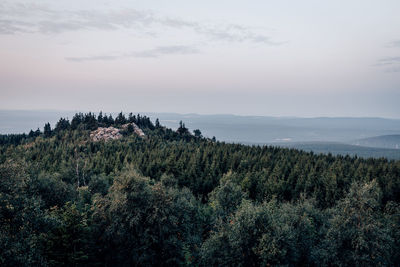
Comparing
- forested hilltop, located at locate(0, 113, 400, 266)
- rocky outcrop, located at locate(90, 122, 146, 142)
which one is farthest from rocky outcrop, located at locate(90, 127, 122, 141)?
forested hilltop, located at locate(0, 113, 400, 266)

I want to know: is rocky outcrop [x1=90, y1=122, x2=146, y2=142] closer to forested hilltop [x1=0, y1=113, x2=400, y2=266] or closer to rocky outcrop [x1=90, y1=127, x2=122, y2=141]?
rocky outcrop [x1=90, y1=127, x2=122, y2=141]

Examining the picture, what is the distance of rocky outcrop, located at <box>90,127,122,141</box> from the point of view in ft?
428

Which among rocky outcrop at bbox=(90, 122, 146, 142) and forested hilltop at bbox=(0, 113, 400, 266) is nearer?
forested hilltop at bbox=(0, 113, 400, 266)

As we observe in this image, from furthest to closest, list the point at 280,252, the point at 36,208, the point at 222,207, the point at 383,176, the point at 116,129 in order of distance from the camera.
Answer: the point at 116,129
the point at 383,176
the point at 222,207
the point at 280,252
the point at 36,208

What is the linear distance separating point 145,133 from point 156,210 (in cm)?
12265

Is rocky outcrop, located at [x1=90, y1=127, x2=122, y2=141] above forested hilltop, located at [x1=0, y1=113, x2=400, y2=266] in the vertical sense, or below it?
above

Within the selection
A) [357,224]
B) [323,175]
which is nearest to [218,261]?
[357,224]

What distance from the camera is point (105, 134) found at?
134 m

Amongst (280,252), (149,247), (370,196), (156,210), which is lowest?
(149,247)

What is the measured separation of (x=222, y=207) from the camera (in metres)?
44.0

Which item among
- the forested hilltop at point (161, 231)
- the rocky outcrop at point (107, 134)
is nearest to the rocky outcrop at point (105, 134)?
the rocky outcrop at point (107, 134)

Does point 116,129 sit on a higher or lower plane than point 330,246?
→ higher

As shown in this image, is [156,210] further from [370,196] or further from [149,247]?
[370,196]

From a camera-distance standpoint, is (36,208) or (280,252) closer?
(36,208)
